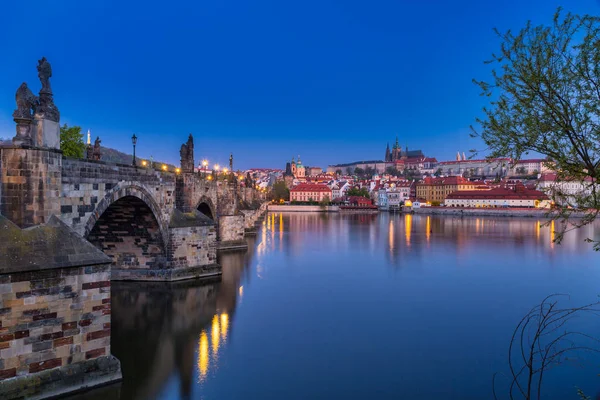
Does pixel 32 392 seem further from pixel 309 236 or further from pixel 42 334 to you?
pixel 309 236

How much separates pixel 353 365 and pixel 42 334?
634 centimetres

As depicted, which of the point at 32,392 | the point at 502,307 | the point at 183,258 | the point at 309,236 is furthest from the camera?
the point at 309,236

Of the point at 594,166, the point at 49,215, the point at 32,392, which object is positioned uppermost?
the point at 594,166

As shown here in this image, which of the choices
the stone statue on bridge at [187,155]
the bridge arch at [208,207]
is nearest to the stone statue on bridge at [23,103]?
the stone statue on bridge at [187,155]

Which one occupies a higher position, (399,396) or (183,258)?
(183,258)

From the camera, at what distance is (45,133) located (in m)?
8.84

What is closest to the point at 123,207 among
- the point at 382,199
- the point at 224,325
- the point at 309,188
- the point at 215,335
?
the point at 224,325

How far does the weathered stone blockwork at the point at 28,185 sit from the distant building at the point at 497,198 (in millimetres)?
90369

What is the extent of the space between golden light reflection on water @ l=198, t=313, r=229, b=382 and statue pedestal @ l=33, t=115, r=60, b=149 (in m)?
5.62

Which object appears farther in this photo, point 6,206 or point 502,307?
point 502,307

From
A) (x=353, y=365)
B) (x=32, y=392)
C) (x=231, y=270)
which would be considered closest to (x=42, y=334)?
(x=32, y=392)

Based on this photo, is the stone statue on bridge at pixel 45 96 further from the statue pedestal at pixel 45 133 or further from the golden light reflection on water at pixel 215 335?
the golden light reflection on water at pixel 215 335

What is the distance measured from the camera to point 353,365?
1038cm

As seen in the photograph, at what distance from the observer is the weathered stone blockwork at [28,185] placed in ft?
27.0
